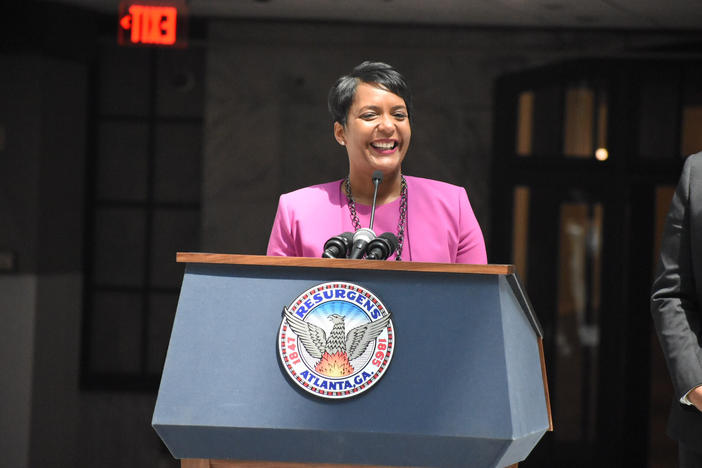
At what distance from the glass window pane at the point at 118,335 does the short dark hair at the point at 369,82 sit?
444cm

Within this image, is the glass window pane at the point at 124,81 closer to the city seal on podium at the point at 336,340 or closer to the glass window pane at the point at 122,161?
the glass window pane at the point at 122,161

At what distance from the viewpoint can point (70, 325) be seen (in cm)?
595

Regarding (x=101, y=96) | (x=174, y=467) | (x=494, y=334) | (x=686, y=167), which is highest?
(x=101, y=96)

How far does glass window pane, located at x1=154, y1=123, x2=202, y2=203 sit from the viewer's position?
6289mm

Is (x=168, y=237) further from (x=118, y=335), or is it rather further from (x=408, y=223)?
(x=408, y=223)

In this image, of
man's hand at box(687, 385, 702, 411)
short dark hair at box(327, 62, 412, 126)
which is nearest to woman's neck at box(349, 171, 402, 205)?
short dark hair at box(327, 62, 412, 126)

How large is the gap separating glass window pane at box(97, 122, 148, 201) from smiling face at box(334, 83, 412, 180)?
441 centimetres

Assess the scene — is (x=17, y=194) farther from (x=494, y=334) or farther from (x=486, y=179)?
(x=494, y=334)

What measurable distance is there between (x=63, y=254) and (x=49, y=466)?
1.26 metres

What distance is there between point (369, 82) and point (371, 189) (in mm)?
237

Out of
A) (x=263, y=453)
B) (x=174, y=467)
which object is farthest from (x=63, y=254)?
(x=263, y=453)

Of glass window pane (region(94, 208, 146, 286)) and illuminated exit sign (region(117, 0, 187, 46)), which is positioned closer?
illuminated exit sign (region(117, 0, 187, 46))

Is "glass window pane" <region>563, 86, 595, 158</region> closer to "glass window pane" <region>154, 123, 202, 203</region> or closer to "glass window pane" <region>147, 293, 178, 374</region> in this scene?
"glass window pane" <region>154, 123, 202, 203</region>

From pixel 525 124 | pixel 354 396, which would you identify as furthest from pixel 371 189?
pixel 525 124
